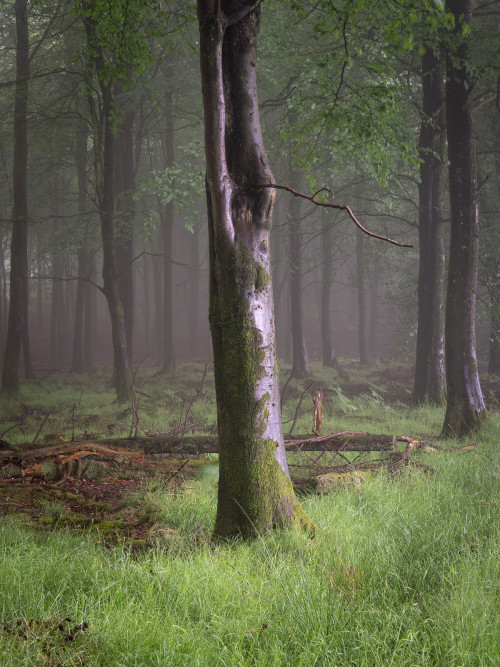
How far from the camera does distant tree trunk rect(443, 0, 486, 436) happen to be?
8.54m

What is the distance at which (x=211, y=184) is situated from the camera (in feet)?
13.0

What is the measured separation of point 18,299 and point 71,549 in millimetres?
11760

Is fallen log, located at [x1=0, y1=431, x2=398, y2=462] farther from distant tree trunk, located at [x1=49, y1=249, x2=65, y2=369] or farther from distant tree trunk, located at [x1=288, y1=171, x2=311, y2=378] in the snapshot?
distant tree trunk, located at [x1=49, y1=249, x2=65, y2=369]

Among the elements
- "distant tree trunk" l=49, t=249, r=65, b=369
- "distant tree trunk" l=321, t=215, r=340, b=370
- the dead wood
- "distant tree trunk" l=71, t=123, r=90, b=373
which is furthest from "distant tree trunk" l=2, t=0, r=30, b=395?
"distant tree trunk" l=321, t=215, r=340, b=370

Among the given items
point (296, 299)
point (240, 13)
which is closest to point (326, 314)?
point (296, 299)

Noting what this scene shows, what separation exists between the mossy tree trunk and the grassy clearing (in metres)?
0.34

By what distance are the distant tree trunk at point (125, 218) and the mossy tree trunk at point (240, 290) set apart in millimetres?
12021

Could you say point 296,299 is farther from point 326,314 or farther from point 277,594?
point 277,594

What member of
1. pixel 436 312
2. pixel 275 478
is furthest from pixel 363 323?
pixel 275 478

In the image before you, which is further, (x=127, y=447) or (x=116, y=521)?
(x=127, y=447)

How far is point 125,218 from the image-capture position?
17359 millimetres

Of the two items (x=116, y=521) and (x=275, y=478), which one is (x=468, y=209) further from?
(x=116, y=521)

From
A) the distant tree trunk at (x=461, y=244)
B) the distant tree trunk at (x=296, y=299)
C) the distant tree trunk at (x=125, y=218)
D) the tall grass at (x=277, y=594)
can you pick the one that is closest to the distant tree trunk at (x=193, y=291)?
the distant tree trunk at (x=296, y=299)

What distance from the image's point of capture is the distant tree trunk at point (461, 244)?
8.54m
